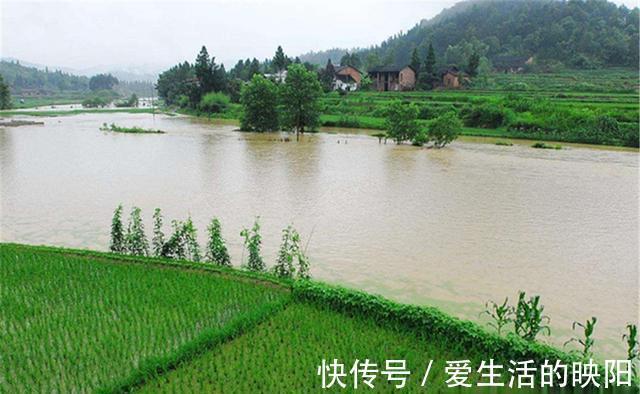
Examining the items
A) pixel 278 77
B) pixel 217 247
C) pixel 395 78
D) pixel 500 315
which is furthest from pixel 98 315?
pixel 395 78

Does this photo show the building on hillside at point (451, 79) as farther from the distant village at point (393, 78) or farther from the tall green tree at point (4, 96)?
the tall green tree at point (4, 96)

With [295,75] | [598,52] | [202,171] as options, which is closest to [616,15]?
[598,52]

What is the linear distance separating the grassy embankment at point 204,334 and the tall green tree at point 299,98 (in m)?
24.3

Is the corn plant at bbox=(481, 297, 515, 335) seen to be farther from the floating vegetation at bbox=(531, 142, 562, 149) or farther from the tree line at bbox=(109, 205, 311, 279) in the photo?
the floating vegetation at bbox=(531, 142, 562, 149)

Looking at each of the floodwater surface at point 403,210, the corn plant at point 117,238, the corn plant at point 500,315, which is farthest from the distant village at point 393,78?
the corn plant at point 500,315

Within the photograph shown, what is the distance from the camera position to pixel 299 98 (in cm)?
3034

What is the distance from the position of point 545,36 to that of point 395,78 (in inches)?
1299

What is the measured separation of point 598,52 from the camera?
59.2 metres

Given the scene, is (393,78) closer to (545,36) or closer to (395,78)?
(395,78)

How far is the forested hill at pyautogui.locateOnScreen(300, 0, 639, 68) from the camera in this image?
2320 inches

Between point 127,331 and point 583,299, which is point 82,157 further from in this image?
point 583,299

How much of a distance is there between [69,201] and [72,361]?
8600 millimetres

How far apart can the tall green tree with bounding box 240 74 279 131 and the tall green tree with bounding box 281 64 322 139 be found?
166 cm

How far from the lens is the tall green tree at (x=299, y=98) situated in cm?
3028
